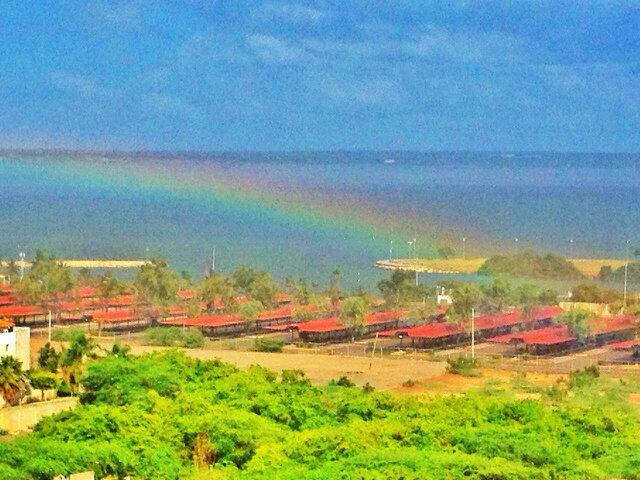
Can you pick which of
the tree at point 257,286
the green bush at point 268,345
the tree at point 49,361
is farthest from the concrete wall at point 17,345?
the tree at point 257,286

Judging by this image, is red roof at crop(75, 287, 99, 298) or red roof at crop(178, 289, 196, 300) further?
red roof at crop(178, 289, 196, 300)

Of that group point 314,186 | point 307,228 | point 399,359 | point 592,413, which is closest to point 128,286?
point 399,359

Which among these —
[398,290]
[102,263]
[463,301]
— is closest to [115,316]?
[398,290]

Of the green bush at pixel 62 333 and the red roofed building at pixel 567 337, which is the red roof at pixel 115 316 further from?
the red roofed building at pixel 567 337

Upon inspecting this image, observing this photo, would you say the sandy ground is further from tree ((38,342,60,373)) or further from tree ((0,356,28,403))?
tree ((0,356,28,403))

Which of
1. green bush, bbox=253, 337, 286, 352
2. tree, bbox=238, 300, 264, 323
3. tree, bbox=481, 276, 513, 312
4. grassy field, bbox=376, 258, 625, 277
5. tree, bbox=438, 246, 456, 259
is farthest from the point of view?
tree, bbox=438, 246, 456, 259

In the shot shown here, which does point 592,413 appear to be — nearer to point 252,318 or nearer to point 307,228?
point 252,318

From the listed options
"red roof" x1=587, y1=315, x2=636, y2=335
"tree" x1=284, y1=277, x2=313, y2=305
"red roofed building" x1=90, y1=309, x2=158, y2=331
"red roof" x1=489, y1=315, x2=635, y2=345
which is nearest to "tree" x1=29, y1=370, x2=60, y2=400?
"red roof" x1=489, y1=315, x2=635, y2=345

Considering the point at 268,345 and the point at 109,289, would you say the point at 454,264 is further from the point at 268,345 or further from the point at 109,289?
the point at 268,345
